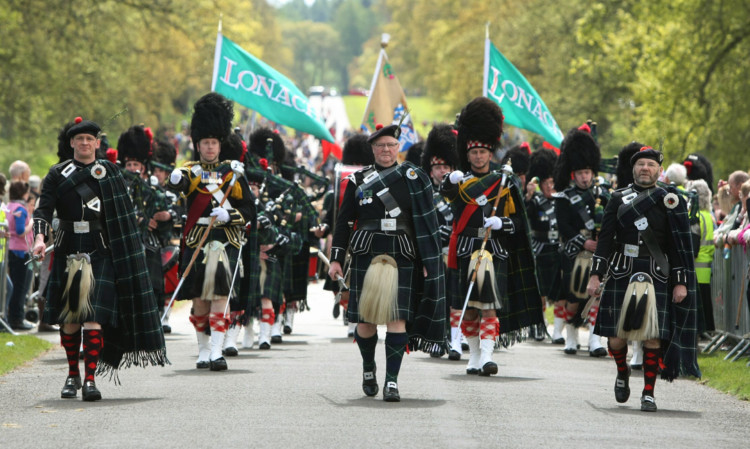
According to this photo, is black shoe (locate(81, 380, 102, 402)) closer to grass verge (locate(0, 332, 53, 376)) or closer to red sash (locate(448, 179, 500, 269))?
grass verge (locate(0, 332, 53, 376))

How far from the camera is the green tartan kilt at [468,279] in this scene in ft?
39.9

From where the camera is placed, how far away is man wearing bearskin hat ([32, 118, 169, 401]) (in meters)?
9.98

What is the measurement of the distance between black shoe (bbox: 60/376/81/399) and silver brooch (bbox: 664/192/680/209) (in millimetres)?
4154

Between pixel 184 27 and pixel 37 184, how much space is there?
55.5ft

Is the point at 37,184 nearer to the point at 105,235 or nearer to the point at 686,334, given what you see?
the point at 105,235

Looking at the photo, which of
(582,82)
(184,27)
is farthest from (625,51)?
(184,27)

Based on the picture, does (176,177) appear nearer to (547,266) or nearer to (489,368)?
(489,368)

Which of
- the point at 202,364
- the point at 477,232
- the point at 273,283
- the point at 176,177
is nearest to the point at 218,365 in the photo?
the point at 202,364

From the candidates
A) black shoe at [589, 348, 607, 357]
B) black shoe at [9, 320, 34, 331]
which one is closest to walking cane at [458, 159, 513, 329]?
black shoe at [589, 348, 607, 357]

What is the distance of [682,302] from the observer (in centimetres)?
1007

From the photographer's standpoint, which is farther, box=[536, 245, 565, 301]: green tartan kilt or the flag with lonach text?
the flag with lonach text

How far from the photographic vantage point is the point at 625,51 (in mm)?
35375

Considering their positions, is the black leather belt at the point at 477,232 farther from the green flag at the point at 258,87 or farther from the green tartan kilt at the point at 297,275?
the green flag at the point at 258,87

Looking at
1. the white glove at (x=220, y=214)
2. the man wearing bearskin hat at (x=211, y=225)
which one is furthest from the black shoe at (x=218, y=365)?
the white glove at (x=220, y=214)
